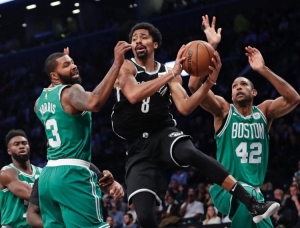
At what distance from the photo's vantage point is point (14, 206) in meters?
7.58

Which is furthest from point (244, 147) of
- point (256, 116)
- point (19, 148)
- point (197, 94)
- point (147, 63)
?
point (19, 148)

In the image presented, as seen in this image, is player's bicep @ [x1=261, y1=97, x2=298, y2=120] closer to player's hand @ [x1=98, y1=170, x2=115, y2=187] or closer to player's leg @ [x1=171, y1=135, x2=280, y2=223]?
player's leg @ [x1=171, y1=135, x2=280, y2=223]

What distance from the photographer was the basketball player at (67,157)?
18.7ft

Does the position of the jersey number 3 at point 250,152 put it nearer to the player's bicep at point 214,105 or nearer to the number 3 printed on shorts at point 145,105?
the player's bicep at point 214,105

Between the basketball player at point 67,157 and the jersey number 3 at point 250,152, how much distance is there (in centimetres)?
157

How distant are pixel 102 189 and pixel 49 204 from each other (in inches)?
24.8

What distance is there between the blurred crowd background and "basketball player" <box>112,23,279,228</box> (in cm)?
517

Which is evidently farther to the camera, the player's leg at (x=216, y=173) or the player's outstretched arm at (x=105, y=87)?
the player's leg at (x=216, y=173)

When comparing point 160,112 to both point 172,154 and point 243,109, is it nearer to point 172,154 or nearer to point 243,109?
point 172,154

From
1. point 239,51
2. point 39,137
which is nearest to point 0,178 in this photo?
point 239,51

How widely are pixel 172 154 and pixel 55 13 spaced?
917 inches

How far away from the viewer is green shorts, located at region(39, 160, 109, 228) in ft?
18.7

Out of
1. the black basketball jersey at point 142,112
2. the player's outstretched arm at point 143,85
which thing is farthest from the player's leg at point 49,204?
the player's outstretched arm at point 143,85

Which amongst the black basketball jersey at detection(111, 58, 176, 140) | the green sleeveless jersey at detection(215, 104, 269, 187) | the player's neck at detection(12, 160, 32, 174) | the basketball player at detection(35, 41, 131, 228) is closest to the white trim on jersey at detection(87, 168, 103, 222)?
the basketball player at detection(35, 41, 131, 228)
